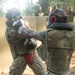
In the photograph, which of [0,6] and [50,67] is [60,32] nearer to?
[50,67]

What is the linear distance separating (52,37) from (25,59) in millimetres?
1925

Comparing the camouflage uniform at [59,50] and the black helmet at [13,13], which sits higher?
the black helmet at [13,13]

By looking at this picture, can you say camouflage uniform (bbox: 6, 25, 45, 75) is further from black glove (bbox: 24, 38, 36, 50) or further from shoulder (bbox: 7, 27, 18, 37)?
black glove (bbox: 24, 38, 36, 50)

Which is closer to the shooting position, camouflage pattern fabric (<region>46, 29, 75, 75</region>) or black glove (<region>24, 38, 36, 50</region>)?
camouflage pattern fabric (<region>46, 29, 75, 75</region>)

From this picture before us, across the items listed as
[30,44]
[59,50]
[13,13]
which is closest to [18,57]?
[30,44]

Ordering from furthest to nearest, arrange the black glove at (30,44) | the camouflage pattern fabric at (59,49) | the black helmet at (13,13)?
the black helmet at (13,13), the black glove at (30,44), the camouflage pattern fabric at (59,49)

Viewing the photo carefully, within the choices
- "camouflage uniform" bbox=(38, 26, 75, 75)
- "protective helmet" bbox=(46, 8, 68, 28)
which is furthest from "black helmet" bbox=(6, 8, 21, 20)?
"camouflage uniform" bbox=(38, 26, 75, 75)

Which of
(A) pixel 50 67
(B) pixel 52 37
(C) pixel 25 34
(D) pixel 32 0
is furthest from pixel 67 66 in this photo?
(D) pixel 32 0

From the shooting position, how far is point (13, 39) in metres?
5.71

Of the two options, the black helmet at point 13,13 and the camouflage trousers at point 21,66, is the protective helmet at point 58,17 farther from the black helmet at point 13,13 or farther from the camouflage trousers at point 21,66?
the camouflage trousers at point 21,66

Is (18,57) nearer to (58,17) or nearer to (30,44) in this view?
(30,44)

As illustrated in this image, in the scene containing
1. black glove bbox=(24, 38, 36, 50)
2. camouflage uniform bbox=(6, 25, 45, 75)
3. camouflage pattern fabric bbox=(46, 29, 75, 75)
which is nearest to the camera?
camouflage pattern fabric bbox=(46, 29, 75, 75)

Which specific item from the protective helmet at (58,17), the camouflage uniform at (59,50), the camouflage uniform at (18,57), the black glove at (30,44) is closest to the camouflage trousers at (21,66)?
the camouflage uniform at (18,57)

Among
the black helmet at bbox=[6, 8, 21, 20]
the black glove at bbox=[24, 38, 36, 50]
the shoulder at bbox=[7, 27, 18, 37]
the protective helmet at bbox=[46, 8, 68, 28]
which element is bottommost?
the black glove at bbox=[24, 38, 36, 50]
